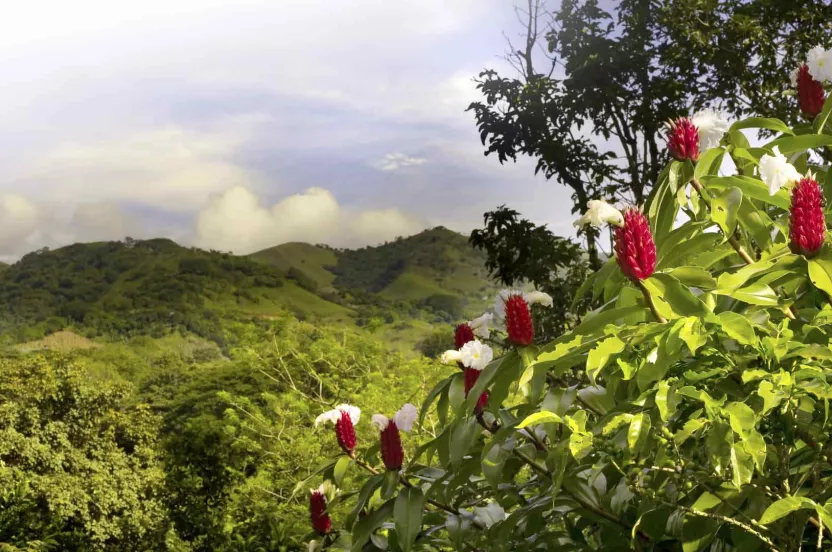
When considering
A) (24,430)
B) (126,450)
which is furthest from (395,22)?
(126,450)

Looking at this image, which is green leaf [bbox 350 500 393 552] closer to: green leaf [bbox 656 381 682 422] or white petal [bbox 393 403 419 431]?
white petal [bbox 393 403 419 431]

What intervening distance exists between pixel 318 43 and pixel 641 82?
12.2 feet

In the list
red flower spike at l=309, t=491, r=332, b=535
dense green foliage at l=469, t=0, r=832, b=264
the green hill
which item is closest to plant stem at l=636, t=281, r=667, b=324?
red flower spike at l=309, t=491, r=332, b=535

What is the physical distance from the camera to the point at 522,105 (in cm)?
396

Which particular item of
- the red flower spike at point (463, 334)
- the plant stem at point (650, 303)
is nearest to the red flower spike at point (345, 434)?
the red flower spike at point (463, 334)

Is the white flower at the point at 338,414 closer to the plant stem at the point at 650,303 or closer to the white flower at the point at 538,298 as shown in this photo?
the white flower at the point at 538,298

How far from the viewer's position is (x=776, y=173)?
38.0 inches

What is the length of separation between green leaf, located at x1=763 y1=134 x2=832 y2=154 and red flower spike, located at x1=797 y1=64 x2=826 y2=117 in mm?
297

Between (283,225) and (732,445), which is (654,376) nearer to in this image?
(732,445)

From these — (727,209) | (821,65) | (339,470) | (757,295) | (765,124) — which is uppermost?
(821,65)

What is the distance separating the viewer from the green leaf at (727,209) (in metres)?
0.93

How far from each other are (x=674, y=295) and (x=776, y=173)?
0.28m

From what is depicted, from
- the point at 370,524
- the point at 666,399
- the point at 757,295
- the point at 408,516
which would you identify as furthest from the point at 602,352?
the point at 370,524

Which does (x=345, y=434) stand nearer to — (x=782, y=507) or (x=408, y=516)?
(x=408, y=516)
